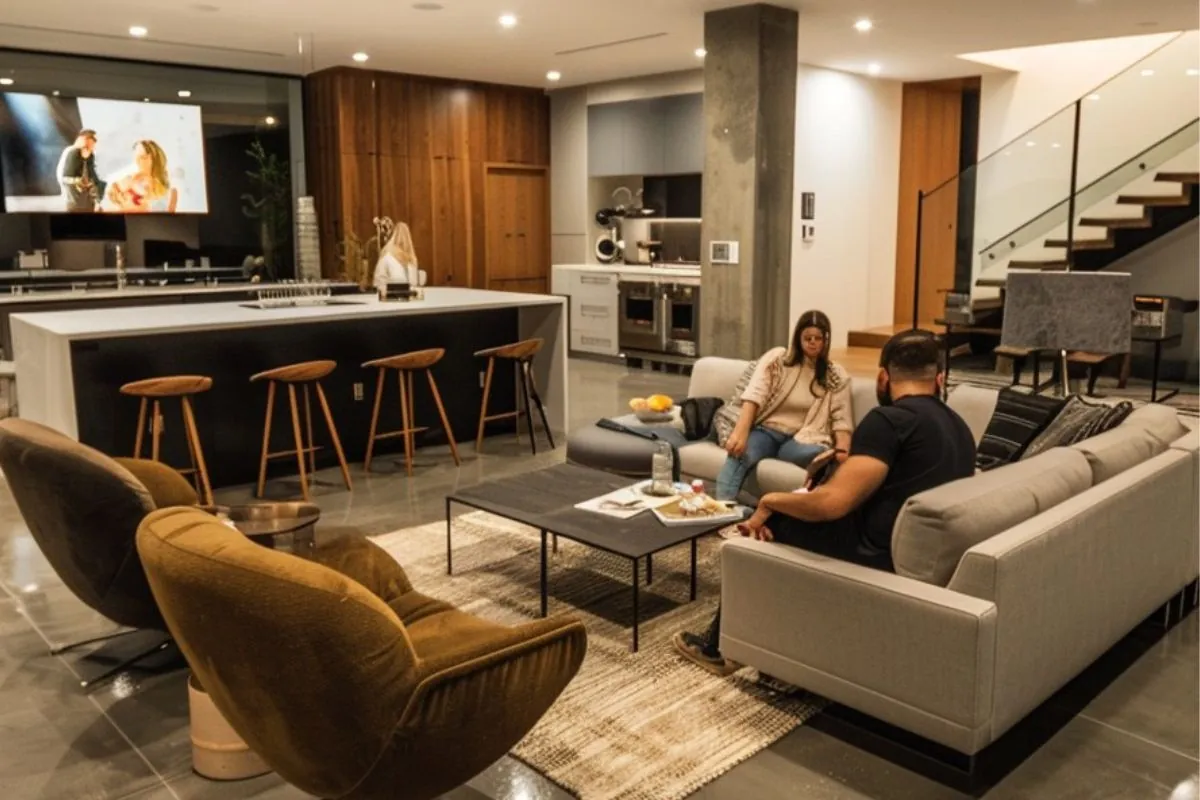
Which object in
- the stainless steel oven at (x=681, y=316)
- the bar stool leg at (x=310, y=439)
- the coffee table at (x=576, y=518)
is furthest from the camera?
the stainless steel oven at (x=681, y=316)

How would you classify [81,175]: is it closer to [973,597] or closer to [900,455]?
[900,455]

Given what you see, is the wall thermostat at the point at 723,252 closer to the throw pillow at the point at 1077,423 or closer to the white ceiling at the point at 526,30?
the white ceiling at the point at 526,30

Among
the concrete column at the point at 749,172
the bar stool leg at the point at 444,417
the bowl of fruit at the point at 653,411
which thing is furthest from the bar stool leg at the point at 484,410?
the concrete column at the point at 749,172

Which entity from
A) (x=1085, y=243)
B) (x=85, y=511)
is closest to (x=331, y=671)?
(x=85, y=511)

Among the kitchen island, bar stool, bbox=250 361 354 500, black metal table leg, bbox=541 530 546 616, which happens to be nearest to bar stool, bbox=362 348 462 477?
the kitchen island

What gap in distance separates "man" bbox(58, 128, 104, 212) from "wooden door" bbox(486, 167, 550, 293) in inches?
148

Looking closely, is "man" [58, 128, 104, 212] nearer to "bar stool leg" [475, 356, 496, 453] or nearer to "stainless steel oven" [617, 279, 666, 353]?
"bar stool leg" [475, 356, 496, 453]

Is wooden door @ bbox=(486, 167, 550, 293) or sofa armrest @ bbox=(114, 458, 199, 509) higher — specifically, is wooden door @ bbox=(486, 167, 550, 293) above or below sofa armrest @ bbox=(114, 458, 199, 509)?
above

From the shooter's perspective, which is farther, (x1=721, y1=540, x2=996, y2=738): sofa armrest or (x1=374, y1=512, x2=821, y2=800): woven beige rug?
(x1=374, y1=512, x2=821, y2=800): woven beige rug

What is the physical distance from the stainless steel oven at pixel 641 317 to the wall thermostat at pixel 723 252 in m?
1.99

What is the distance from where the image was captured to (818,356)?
469 centimetres

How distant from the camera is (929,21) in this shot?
7.44 meters

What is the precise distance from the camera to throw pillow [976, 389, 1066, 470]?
4.00m

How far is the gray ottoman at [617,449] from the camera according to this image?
194 inches
